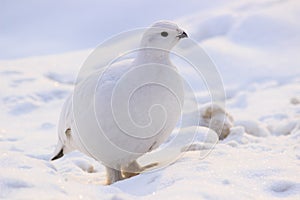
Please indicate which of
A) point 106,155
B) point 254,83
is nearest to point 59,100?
point 254,83

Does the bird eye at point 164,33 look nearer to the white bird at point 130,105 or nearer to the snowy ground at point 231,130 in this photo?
the white bird at point 130,105

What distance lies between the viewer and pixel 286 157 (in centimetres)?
230

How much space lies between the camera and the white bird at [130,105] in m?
2.17

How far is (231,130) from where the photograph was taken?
329 cm

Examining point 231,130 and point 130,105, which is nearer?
point 130,105

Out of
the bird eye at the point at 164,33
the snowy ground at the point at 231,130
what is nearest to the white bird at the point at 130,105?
the bird eye at the point at 164,33

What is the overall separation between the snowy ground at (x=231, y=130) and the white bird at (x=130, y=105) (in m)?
0.18

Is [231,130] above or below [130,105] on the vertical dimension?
below

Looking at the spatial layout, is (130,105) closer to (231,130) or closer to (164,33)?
(164,33)

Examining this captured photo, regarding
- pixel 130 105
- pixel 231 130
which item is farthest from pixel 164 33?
pixel 231 130

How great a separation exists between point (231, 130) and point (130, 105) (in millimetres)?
1315

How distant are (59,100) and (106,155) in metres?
3.30

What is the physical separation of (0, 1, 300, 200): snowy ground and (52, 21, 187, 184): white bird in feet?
0.60

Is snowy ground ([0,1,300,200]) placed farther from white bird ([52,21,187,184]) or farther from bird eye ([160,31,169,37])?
bird eye ([160,31,169,37])
